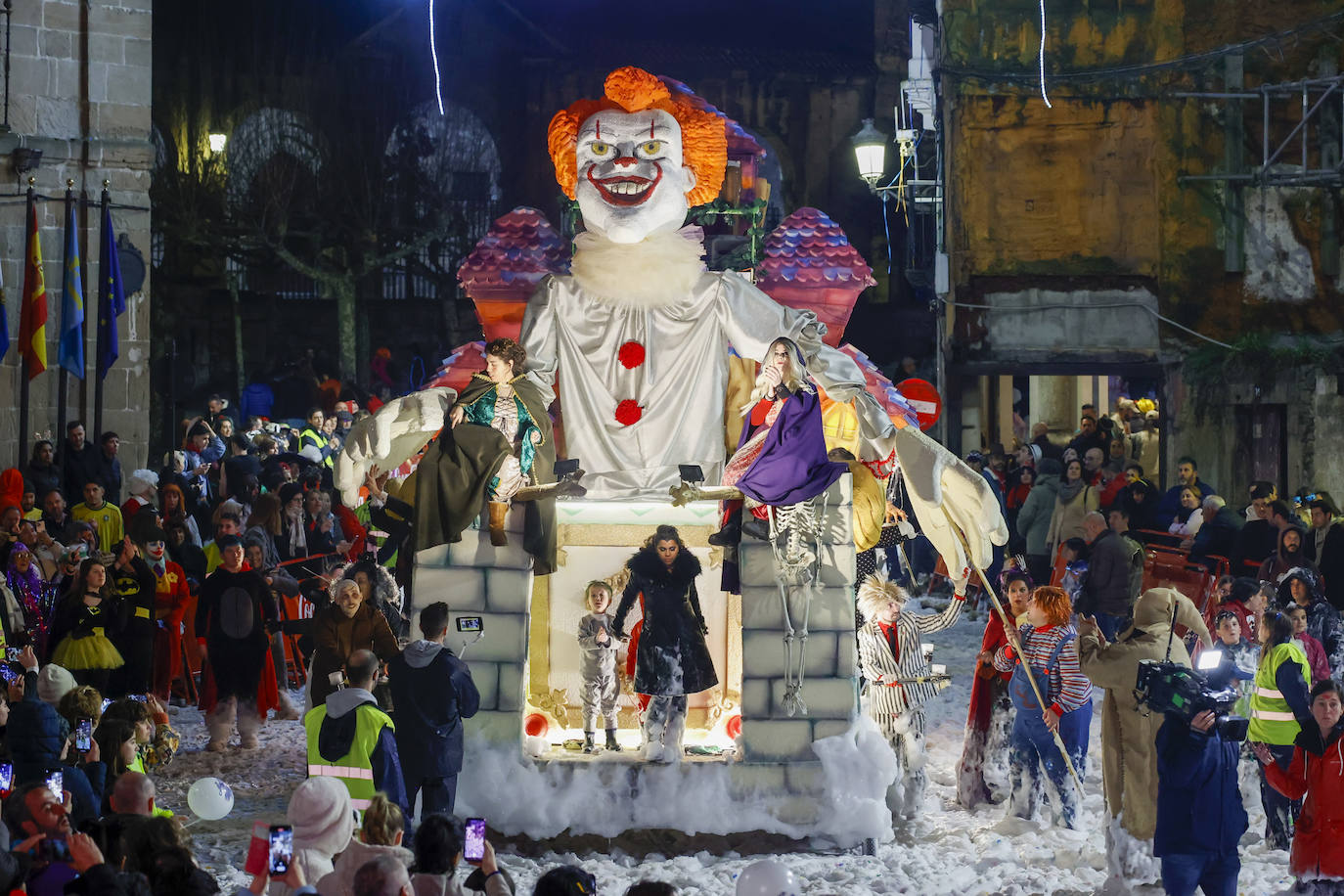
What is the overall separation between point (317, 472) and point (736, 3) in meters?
22.9

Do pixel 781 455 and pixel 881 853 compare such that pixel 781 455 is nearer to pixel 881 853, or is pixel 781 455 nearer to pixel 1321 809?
pixel 881 853

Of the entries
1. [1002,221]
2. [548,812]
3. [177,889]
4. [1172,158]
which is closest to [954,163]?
[1002,221]

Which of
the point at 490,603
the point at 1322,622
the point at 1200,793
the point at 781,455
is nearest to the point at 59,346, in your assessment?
Answer: the point at 490,603

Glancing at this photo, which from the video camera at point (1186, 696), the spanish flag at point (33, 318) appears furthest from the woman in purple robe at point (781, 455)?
the spanish flag at point (33, 318)

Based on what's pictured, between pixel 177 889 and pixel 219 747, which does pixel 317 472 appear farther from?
pixel 177 889

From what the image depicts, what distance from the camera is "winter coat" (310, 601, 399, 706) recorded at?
10094 mm

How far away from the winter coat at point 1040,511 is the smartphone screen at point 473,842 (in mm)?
10818

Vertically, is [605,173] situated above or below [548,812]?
above

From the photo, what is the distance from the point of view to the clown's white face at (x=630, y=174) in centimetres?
1009

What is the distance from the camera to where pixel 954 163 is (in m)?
22.3

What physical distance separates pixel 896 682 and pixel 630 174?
10.0ft

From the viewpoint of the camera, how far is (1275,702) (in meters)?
9.05

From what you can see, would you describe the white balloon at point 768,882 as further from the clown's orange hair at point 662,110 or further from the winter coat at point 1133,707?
the clown's orange hair at point 662,110

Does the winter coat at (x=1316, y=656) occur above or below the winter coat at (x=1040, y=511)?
below
